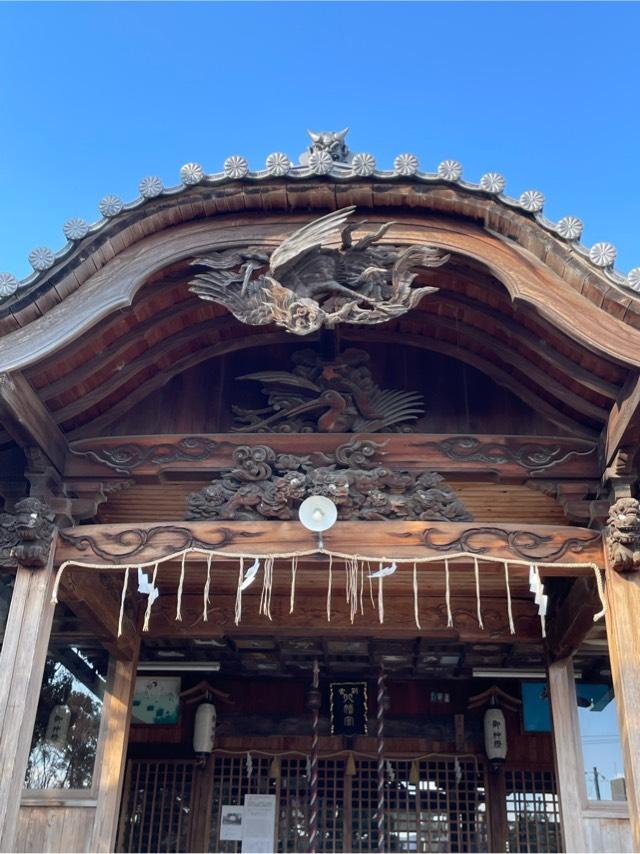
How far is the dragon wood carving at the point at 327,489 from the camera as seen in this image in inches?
245

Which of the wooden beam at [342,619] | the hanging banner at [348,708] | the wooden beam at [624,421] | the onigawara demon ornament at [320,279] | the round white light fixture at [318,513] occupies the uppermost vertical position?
the onigawara demon ornament at [320,279]

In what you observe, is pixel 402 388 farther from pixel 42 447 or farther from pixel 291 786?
pixel 291 786

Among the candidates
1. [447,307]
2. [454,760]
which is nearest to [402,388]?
[447,307]

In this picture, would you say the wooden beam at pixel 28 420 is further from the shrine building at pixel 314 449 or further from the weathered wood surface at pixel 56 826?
the weathered wood surface at pixel 56 826

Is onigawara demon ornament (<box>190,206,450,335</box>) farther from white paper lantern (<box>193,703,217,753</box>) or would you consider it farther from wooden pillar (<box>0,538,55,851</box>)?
white paper lantern (<box>193,703,217,753</box>)

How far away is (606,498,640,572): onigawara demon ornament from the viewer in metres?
5.77

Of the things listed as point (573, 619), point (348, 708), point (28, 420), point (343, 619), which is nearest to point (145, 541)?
point (28, 420)

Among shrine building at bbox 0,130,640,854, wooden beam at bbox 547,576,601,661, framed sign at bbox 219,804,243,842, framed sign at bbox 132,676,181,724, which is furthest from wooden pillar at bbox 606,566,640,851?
framed sign at bbox 132,676,181,724

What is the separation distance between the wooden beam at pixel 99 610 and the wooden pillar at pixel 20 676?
0.29 meters

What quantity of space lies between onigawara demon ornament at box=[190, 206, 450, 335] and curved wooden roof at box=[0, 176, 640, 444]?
14 centimetres

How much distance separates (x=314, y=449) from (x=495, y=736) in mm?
4778

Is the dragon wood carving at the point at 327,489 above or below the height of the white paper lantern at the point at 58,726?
above

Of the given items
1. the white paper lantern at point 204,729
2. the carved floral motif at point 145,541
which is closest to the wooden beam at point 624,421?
the carved floral motif at point 145,541

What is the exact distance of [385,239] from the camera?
19.4 feet
